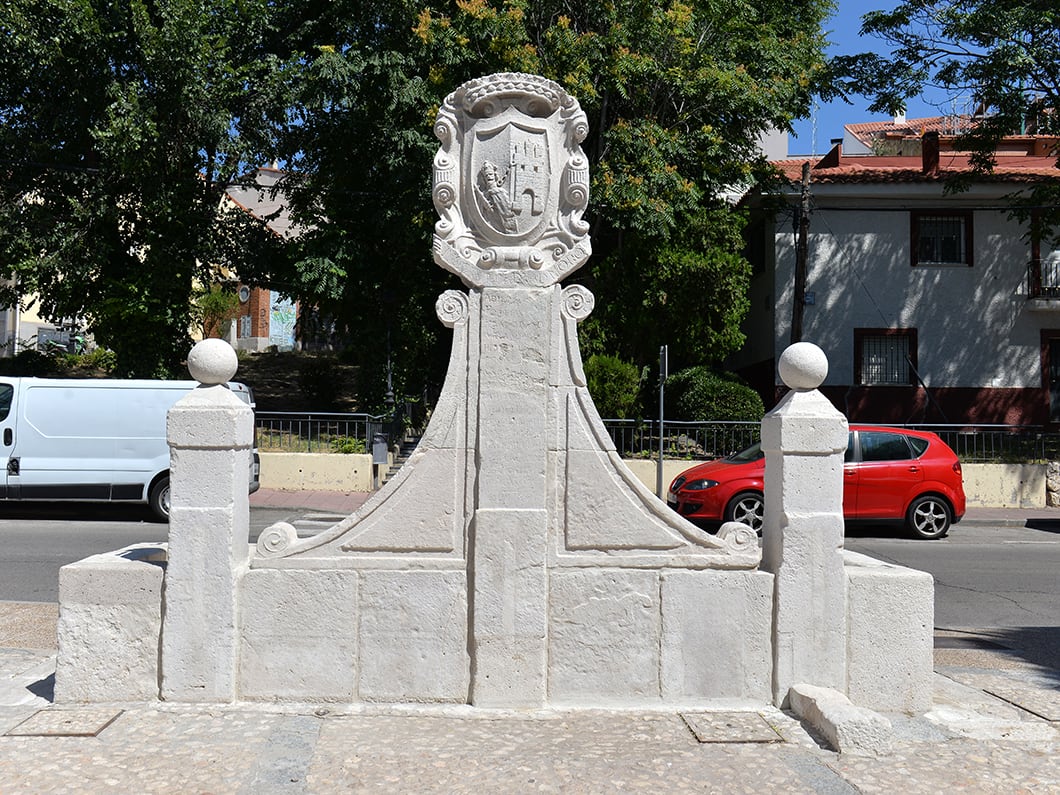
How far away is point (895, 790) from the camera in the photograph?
3996 millimetres

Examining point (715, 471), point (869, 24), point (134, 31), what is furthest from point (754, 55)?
point (134, 31)

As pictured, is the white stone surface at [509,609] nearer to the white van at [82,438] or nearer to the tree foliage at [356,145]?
the white van at [82,438]

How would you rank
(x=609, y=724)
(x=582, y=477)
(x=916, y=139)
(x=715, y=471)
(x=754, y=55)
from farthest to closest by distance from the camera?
(x=916, y=139) → (x=754, y=55) → (x=715, y=471) → (x=582, y=477) → (x=609, y=724)

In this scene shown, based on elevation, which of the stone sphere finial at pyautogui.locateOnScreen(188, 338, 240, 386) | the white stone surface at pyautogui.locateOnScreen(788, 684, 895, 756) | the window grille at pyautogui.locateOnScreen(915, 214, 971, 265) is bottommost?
the white stone surface at pyautogui.locateOnScreen(788, 684, 895, 756)

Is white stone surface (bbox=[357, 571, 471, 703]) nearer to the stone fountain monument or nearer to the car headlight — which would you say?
the stone fountain monument

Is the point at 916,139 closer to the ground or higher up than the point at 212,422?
higher up

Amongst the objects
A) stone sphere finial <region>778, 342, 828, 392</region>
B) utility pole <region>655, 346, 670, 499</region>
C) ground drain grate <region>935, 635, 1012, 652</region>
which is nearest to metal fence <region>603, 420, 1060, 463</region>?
utility pole <region>655, 346, 670, 499</region>

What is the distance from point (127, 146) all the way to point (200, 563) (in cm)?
1612

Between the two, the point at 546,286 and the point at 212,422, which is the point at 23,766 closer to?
the point at 212,422

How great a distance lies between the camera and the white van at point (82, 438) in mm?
13641

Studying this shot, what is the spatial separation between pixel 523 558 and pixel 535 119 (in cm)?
240

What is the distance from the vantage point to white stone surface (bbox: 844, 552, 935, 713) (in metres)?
4.98

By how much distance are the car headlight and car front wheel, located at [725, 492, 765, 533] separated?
1.13ft

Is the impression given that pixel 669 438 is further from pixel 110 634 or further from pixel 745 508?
pixel 110 634
